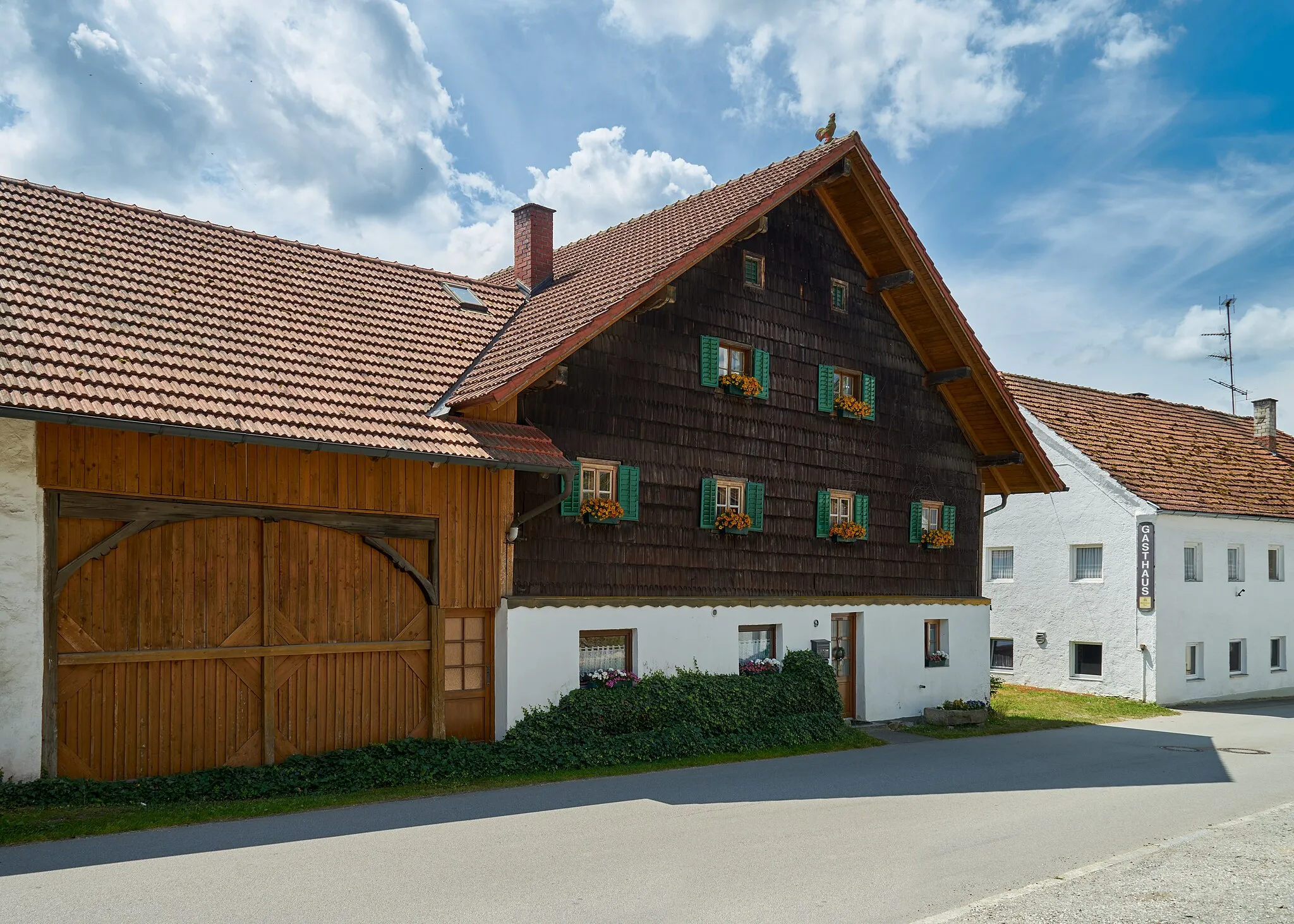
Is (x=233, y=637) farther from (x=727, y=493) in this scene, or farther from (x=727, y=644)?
(x=727, y=493)

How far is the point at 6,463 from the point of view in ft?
37.1

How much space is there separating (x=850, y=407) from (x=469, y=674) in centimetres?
915

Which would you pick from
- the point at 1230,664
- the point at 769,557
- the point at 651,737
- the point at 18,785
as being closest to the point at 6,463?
the point at 18,785

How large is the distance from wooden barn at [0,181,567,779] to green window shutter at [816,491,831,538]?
21.9ft

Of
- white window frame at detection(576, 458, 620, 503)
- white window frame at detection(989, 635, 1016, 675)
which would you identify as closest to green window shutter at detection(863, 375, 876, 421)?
white window frame at detection(576, 458, 620, 503)

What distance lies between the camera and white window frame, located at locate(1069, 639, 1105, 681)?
86.6 feet

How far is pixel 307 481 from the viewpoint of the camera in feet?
44.2

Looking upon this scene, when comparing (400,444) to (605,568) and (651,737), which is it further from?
(651,737)

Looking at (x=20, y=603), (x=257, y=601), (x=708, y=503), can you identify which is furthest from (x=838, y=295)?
(x=20, y=603)

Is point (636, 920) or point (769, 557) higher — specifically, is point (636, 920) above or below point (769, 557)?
below

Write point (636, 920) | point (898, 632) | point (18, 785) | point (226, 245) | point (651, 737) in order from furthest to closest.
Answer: point (898, 632) < point (226, 245) < point (651, 737) < point (18, 785) < point (636, 920)

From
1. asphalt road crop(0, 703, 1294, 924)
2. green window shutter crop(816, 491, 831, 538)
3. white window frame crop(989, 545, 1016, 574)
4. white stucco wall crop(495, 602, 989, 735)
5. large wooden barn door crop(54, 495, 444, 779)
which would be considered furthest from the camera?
white window frame crop(989, 545, 1016, 574)

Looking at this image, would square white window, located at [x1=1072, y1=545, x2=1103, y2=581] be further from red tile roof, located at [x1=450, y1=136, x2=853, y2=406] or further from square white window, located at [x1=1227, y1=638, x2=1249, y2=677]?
red tile roof, located at [x1=450, y1=136, x2=853, y2=406]

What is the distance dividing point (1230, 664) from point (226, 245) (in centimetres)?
2576
